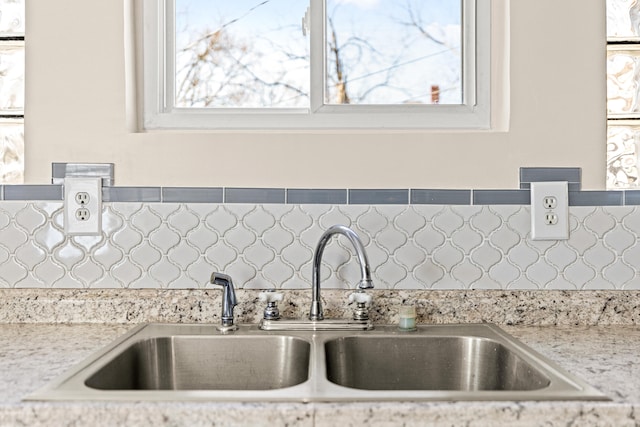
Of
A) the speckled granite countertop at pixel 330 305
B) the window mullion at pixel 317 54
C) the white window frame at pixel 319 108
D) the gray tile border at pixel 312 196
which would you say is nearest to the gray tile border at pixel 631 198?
the gray tile border at pixel 312 196

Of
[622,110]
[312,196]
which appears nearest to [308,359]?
[312,196]

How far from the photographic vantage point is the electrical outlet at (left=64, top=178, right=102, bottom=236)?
1.55 metres

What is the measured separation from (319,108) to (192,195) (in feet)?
1.37

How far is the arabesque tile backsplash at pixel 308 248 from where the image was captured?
1.55m

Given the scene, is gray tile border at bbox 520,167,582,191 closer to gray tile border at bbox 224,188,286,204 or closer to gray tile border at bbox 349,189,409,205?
gray tile border at bbox 349,189,409,205

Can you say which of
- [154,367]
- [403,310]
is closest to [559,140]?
[403,310]

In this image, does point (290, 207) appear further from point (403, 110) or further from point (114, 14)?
point (114, 14)

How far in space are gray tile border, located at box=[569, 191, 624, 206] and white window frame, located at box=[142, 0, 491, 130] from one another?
11.6 inches

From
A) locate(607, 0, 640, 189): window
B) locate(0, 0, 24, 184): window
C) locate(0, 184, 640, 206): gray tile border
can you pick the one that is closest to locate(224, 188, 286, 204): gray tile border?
locate(0, 184, 640, 206): gray tile border

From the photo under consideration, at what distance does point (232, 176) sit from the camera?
5.14 feet

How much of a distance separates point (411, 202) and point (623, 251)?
555 mm

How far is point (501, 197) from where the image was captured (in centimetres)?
156

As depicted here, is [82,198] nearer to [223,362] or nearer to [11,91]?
[11,91]

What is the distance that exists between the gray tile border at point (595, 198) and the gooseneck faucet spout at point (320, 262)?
1.93 ft
